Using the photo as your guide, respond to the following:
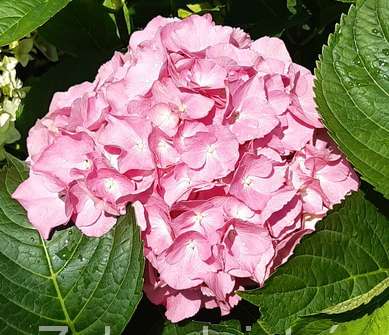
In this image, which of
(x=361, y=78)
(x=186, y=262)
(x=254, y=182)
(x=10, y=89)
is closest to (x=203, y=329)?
(x=186, y=262)

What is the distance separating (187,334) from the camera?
4.12ft

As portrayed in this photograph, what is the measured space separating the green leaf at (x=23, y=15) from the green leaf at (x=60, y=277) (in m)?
0.19

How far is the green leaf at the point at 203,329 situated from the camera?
4.09 feet

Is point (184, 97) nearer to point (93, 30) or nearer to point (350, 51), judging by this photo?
point (350, 51)

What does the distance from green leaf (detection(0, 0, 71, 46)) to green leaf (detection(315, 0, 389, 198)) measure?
351 mm

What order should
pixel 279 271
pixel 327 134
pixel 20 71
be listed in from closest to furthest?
1. pixel 279 271
2. pixel 327 134
3. pixel 20 71

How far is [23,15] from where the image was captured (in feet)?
3.91

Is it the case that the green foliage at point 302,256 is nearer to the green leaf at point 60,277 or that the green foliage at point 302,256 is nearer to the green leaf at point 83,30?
the green leaf at point 60,277

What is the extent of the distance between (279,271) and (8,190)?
1.27 ft

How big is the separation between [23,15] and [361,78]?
44 cm

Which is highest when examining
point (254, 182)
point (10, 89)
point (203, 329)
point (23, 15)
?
point (23, 15)

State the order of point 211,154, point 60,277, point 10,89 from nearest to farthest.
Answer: point 211,154, point 60,277, point 10,89

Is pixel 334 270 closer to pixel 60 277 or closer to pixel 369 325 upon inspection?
pixel 369 325

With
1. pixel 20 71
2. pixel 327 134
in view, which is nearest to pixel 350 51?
pixel 327 134
